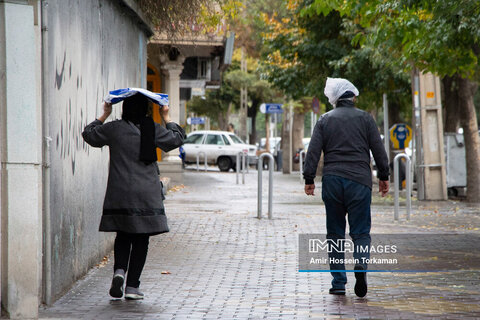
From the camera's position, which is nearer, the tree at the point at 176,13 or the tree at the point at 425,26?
the tree at the point at 425,26

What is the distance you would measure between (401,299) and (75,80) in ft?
10.9

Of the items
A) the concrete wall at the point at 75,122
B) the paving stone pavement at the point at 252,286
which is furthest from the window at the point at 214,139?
the concrete wall at the point at 75,122

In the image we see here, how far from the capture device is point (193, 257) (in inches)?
387

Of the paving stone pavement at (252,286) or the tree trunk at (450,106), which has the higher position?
the tree trunk at (450,106)

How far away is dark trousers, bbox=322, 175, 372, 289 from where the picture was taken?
286 inches

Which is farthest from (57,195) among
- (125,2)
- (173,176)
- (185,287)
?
(173,176)

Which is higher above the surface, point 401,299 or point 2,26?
point 2,26

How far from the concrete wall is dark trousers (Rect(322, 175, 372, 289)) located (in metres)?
2.16

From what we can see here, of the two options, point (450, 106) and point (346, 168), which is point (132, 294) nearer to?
point (346, 168)

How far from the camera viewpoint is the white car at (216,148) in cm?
4134

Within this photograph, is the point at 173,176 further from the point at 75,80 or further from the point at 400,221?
the point at 75,80

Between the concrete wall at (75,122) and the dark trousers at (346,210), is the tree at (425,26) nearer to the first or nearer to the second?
the concrete wall at (75,122)

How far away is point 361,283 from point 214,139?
114 ft

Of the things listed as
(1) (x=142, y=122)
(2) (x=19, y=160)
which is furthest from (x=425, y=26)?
(2) (x=19, y=160)
